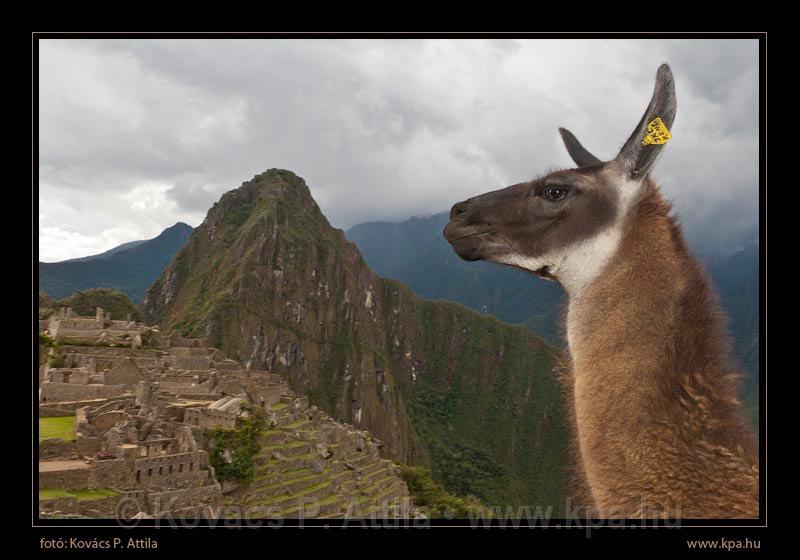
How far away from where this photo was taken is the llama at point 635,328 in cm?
216

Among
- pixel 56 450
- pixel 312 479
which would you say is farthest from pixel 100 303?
pixel 56 450

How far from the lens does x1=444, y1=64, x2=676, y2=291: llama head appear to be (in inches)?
93.4

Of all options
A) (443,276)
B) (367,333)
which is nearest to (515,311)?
(443,276)

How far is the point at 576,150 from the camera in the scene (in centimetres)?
280

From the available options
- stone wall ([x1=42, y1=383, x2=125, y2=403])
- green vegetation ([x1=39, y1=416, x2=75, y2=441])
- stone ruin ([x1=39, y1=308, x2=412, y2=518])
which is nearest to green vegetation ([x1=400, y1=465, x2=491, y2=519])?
stone ruin ([x1=39, y1=308, x2=412, y2=518])

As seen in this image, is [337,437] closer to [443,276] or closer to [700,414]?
[700,414]

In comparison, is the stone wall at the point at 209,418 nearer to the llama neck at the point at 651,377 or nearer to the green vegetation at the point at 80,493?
the green vegetation at the point at 80,493

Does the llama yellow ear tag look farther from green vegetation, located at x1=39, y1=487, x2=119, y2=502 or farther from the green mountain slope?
the green mountain slope

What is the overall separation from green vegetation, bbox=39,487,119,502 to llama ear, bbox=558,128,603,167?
22.9ft

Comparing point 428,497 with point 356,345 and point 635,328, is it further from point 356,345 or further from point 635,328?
point 356,345

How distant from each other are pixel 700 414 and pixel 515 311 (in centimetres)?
6593

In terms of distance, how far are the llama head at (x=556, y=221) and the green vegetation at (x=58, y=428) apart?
8682 mm

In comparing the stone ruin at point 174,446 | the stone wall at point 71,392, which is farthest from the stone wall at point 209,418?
the stone wall at point 71,392

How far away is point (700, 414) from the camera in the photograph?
215 cm
